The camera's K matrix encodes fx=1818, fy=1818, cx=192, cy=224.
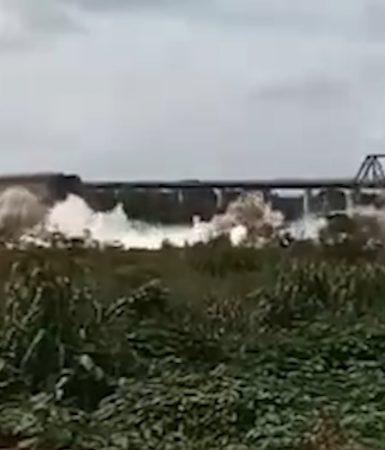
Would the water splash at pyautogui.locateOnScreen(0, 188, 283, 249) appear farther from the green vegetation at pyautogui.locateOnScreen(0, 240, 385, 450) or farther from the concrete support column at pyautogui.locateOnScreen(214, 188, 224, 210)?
the green vegetation at pyautogui.locateOnScreen(0, 240, 385, 450)

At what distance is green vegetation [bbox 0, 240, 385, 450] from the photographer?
33.3ft

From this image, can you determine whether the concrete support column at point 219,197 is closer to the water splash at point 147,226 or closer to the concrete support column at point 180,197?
the concrete support column at point 180,197

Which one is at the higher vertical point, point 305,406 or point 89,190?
point 89,190

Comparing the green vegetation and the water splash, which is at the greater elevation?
the water splash

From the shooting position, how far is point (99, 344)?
12016 mm

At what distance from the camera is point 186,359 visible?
12.2 meters

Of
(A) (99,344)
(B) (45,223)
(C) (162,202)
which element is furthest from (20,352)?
(C) (162,202)

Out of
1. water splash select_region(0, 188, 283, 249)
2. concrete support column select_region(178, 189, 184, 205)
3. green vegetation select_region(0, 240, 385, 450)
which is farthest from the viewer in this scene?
concrete support column select_region(178, 189, 184, 205)

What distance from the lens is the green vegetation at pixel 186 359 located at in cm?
1016

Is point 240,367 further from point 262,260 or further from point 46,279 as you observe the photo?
point 262,260

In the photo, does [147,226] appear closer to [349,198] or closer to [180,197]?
[180,197]

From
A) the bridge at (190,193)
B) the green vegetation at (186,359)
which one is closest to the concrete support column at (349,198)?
the bridge at (190,193)

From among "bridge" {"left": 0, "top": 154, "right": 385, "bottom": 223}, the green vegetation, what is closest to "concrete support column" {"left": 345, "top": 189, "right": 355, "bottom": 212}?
"bridge" {"left": 0, "top": 154, "right": 385, "bottom": 223}

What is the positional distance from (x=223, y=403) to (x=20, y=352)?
1784 mm
